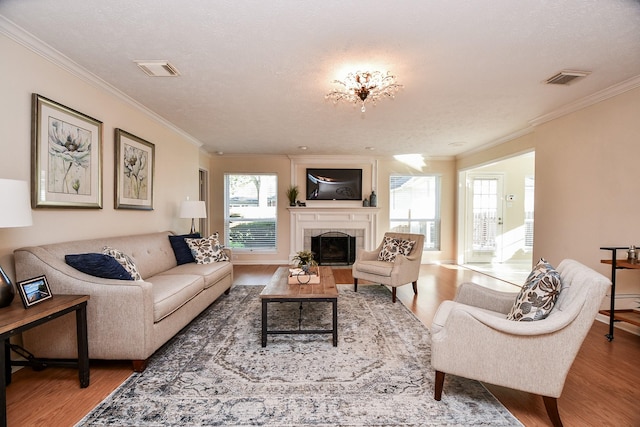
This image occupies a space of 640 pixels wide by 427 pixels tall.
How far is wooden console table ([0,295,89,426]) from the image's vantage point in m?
1.40

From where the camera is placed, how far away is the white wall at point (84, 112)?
2.04 m

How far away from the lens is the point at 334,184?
21.1 feet

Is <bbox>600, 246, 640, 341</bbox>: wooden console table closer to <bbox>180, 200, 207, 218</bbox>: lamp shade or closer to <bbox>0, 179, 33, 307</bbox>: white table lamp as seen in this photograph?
<bbox>0, 179, 33, 307</bbox>: white table lamp

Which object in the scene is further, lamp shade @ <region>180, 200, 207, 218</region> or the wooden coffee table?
lamp shade @ <region>180, 200, 207, 218</region>

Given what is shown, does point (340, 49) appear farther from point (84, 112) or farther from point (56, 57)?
point (84, 112)

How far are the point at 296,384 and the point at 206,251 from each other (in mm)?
2420

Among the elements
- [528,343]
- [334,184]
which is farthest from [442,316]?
[334,184]

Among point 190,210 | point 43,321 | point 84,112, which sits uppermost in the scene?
point 84,112

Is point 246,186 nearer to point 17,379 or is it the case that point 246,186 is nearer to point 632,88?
point 17,379

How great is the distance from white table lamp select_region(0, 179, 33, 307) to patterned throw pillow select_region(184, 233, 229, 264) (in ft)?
6.94

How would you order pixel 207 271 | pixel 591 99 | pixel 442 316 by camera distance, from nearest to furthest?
pixel 442 316, pixel 591 99, pixel 207 271

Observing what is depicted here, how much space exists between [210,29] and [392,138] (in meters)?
3.51

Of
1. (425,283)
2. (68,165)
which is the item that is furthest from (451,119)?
(68,165)

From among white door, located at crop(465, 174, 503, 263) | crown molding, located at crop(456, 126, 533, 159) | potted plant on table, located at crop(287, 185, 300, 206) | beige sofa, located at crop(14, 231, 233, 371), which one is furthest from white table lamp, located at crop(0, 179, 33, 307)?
white door, located at crop(465, 174, 503, 263)
